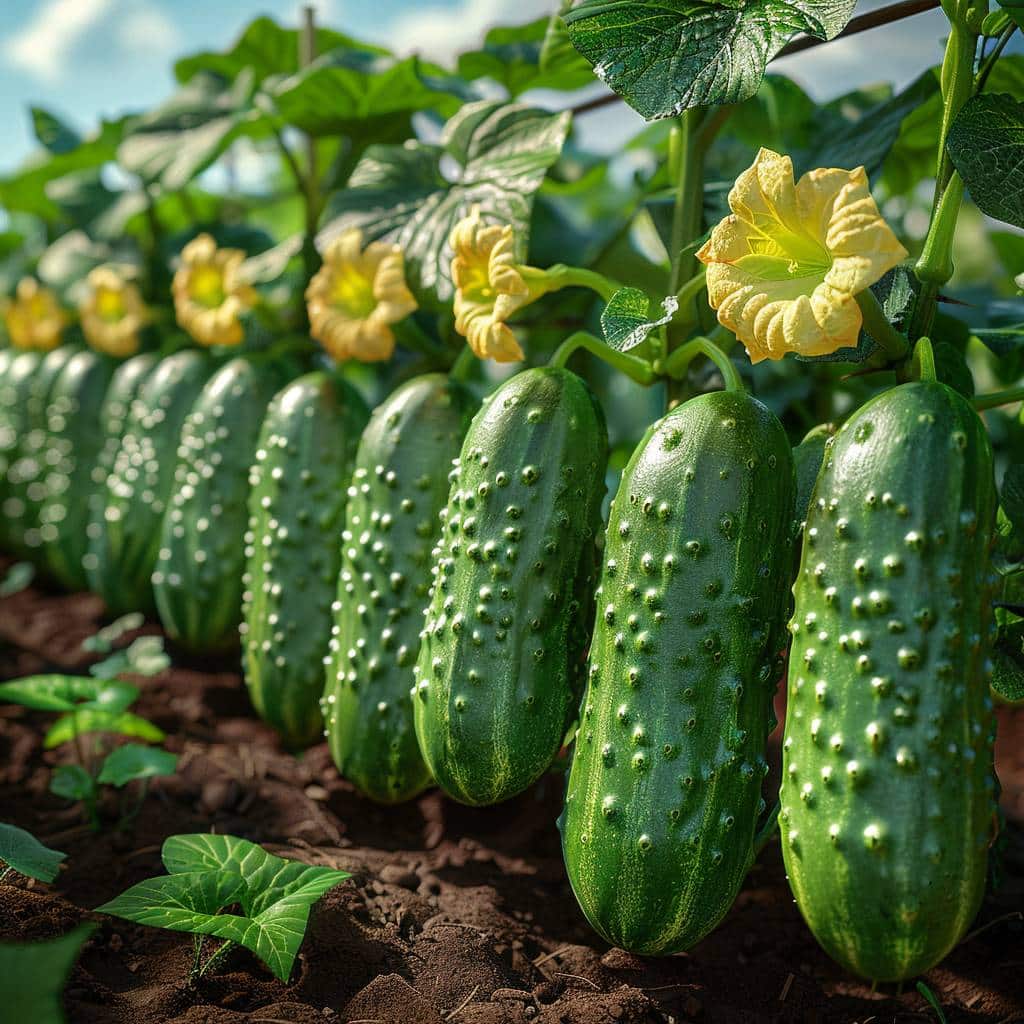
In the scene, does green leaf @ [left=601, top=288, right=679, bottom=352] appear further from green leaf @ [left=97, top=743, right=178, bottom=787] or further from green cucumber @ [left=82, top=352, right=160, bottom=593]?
green cucumber @ [left=82, top=352, right=160, bottom=593]

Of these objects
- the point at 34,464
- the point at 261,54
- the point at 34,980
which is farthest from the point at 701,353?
the point at 34,464

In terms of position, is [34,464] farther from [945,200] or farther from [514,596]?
[945,200]

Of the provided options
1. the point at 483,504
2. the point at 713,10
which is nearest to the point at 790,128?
the point at 713,10

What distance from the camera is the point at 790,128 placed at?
7.35ft

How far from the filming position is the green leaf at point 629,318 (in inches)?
51.4

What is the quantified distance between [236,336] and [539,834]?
1.16 metres

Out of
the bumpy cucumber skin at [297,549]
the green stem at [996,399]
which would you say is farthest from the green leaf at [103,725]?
the green stem at [996,399]

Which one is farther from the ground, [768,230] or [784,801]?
[768,230]

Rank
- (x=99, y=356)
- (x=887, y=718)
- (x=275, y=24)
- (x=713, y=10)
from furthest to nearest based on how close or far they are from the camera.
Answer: (x=99, y=356), (x=275, y=24), (x=713, y=10), (x=887, y=718)

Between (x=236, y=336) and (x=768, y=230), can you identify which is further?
(x=236, y=336)

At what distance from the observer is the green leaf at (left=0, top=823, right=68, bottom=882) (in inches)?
46.1

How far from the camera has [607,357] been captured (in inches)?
58.4

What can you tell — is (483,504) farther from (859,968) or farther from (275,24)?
(275,24)

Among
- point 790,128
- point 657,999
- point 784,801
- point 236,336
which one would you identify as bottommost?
point 657,999
